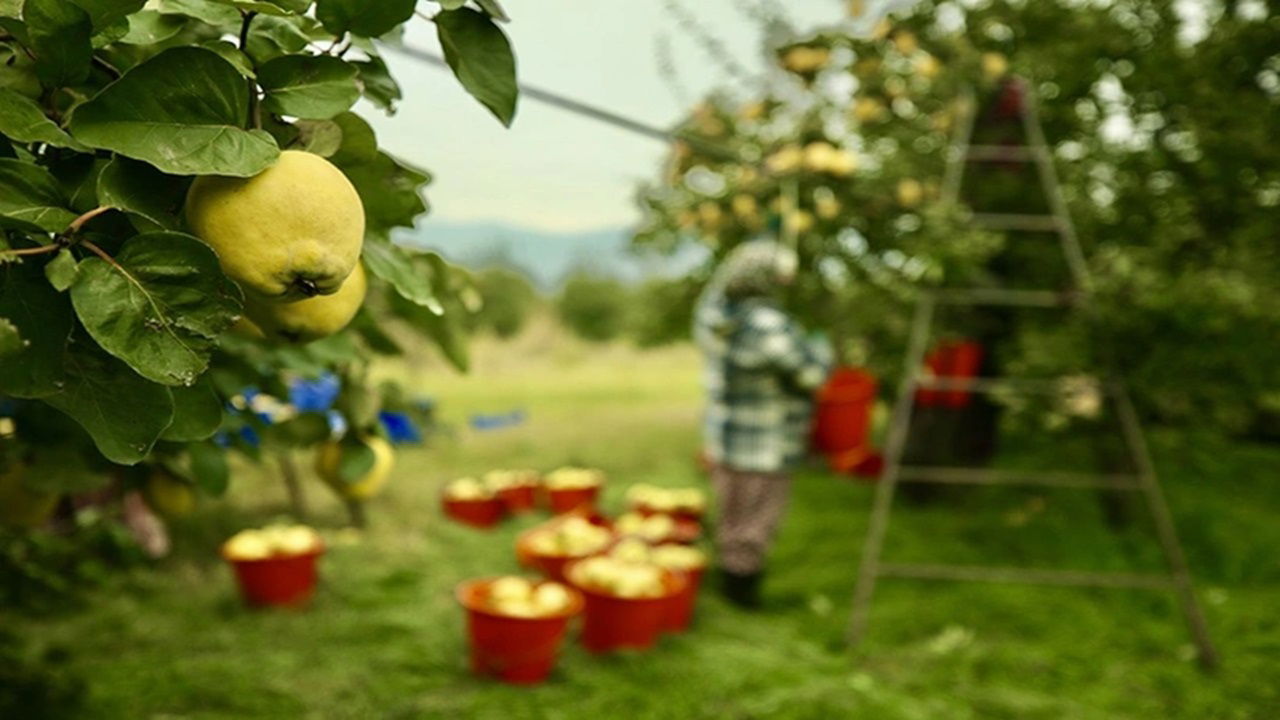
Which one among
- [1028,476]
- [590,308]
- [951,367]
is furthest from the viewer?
[590,308]

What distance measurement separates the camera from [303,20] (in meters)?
0.59

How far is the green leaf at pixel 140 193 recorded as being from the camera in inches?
18.8

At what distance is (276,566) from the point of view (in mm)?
2623

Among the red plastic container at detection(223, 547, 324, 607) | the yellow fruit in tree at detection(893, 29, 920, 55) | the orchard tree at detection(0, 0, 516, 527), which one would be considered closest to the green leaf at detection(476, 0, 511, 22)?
the orchard tree at detection(0, 0, 516, 527)

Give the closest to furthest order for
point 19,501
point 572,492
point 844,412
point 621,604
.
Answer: point 19,501
point 621,604
point 572,492
point 844,412

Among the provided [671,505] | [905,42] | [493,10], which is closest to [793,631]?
[671,505]

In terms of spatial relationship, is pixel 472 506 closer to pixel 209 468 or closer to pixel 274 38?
pixel 209 468

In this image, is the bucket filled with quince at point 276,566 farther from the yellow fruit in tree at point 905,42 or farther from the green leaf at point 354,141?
the yellow fruit in tree at point 905,42

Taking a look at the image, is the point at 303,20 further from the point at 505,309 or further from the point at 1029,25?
the point at 505,309

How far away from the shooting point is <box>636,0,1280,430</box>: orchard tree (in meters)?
2.79

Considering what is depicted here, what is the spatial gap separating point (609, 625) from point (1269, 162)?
2554 millimetres

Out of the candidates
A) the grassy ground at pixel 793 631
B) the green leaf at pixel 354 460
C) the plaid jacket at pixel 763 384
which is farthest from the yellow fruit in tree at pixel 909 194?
the green leaf at pixel 354 460

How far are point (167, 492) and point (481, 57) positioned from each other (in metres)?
0.84

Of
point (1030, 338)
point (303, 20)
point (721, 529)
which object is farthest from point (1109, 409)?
point (303, 20)
